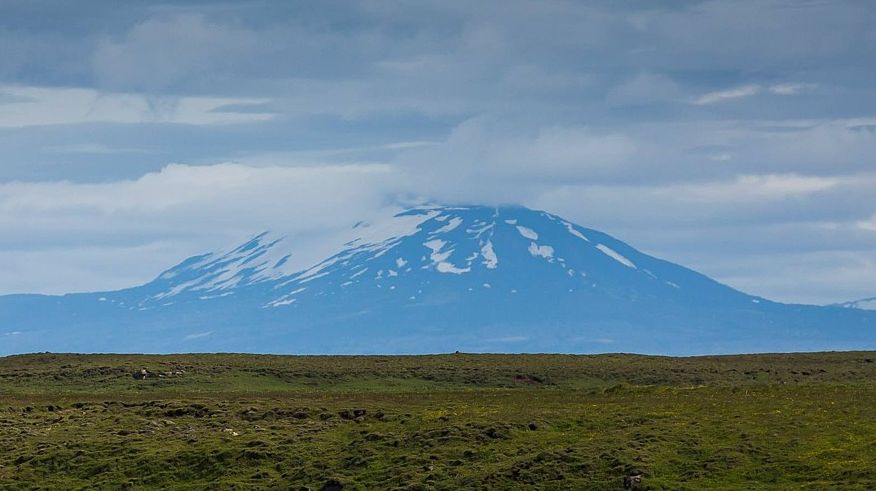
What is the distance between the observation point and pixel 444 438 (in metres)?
76.0

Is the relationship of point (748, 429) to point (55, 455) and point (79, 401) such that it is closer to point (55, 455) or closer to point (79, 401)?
point (55, 455)

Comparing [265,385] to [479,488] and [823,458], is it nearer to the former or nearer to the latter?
[479,488]

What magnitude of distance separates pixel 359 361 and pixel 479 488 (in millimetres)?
61118

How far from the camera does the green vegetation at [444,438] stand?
222 ft

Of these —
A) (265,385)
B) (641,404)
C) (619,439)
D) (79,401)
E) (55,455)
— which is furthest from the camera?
(265,385)

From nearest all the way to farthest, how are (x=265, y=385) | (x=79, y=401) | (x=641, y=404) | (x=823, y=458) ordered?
(x=823, y=458)
(x=641, y=404)
(x=79, y=401)
(x=265, y=385)

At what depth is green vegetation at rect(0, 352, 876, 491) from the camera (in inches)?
2670

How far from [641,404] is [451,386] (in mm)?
29760

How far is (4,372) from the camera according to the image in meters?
122

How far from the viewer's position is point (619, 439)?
72.7m

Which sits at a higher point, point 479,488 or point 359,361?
point 359,361

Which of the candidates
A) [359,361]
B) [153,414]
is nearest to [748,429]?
[153,414]

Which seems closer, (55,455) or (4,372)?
(55,455)

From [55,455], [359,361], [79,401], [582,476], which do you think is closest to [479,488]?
[582,476]
